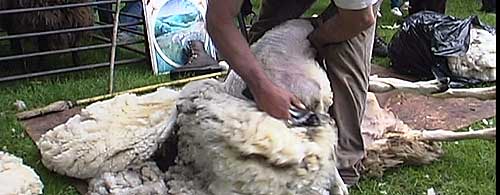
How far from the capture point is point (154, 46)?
5289 mm

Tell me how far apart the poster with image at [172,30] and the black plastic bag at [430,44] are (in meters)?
1.23

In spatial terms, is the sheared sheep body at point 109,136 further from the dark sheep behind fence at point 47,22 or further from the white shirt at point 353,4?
the dark sheep behind fence at point 47,22

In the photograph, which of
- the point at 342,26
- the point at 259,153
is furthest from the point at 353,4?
the point at 259,153

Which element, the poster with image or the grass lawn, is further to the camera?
the poster with image

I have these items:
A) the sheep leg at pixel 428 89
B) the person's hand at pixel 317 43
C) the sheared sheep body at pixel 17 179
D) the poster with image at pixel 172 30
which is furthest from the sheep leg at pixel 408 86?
the poster with image at pixel 172 30

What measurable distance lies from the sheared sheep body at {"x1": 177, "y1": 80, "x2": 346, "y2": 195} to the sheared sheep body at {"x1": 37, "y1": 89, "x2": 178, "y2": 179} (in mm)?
400

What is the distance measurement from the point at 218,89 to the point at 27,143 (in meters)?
1.53

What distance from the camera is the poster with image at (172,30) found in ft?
17.4

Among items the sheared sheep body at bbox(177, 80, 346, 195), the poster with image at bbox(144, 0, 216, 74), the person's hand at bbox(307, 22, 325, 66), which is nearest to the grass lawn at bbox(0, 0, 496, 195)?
the poster with image at bbox(144, 0, 216, 74)

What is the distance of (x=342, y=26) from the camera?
2.89 m

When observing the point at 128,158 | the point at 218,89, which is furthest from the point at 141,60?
the point at 218,89

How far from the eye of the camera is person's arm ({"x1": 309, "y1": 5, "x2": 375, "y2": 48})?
9.03 feet

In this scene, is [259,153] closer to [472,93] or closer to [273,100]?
[273,100]

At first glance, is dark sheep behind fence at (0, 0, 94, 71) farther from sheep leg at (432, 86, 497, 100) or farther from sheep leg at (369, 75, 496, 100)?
sheep leg at (432, 86, 497, 100)
